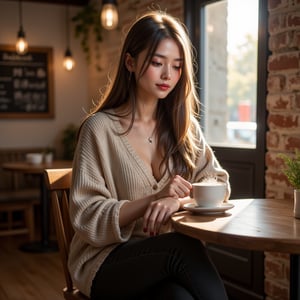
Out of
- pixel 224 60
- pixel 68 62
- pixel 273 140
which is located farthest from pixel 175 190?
pixel 68 62

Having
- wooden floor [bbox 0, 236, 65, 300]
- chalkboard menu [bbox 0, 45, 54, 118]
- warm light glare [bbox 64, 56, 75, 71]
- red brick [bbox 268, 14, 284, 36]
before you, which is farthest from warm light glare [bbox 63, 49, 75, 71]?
red brick [bbox 268, 14, 284, 36]

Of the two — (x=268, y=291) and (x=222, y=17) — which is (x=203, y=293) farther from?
(x=222, y=17)

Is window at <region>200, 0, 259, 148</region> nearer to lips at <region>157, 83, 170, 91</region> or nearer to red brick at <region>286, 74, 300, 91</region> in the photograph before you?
red brick at <region>286, 74, 300, 91</region>

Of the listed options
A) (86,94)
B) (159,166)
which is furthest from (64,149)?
(159,166)

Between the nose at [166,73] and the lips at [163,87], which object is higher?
the nose at [166,73]

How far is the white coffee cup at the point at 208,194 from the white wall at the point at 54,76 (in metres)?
3.95

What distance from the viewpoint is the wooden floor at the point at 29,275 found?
10.6 ft

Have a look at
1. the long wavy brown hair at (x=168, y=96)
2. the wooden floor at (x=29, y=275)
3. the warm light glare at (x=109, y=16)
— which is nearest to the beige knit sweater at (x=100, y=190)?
the long wavy brown hair at (x=168, y=96)

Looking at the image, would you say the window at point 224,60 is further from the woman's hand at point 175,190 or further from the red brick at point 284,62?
the woman's hand at point 175,190

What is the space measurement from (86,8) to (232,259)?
3.20m

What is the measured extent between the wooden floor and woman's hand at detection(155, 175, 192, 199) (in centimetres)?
179

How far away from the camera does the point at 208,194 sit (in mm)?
1554

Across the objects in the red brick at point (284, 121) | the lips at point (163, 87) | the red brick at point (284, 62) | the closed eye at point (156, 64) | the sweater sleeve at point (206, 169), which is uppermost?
the red brick at point (284, 62)

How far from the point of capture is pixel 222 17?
3.45m
